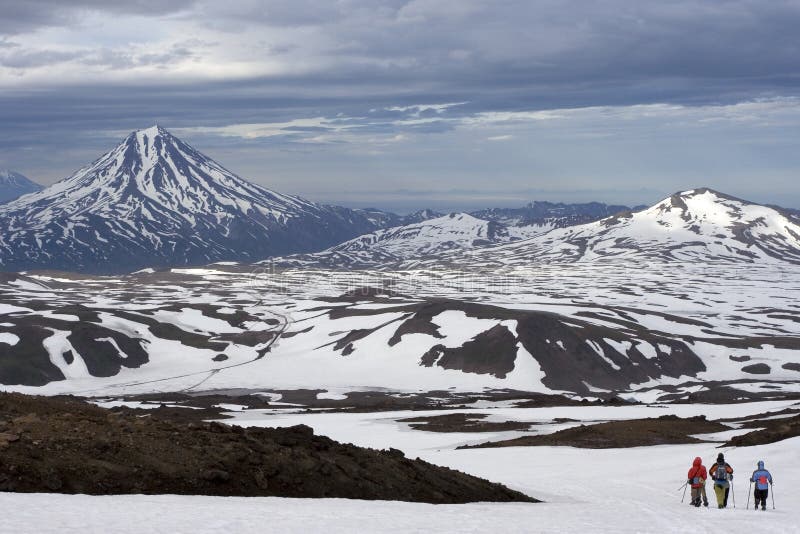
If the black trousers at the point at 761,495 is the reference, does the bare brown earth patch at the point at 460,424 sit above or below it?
below

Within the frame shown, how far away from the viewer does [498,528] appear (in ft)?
79.2

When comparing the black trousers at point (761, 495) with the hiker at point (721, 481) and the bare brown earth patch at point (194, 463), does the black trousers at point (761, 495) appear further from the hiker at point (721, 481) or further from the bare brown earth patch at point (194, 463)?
the bare brown earth patch at point (194, 463)

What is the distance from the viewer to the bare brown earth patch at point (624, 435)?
184 ft

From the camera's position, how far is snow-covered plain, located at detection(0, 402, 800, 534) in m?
21.9

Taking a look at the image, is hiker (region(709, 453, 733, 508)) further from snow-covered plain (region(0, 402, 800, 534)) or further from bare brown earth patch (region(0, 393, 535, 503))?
bare brown earth patch (region(0, 393, 535, 503))

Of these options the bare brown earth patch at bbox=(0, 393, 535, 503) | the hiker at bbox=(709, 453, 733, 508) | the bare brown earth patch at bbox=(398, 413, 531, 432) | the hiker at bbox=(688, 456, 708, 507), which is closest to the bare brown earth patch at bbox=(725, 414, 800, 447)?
the hiker at bbox=(688, 456, 708, 507)

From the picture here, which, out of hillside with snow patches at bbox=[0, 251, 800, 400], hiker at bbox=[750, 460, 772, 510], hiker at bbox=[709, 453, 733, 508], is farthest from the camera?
hillside with snow patches at bbox=[0, 251, 800, 400]

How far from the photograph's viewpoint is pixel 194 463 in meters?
28.9

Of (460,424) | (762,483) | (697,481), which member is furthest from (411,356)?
(762,483)

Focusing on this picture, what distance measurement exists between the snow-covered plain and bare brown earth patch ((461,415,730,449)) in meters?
4.13

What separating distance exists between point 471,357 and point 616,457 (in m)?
103

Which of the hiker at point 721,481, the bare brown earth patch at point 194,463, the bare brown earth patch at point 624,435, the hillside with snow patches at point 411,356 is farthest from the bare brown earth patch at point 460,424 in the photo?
the hillside with snow patches at point 411,356

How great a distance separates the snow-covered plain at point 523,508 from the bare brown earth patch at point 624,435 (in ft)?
13.6

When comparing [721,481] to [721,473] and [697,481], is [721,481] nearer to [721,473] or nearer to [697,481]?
[721,473]
